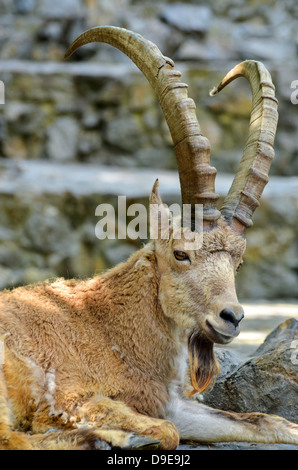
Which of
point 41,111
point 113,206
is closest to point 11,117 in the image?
point 41,111

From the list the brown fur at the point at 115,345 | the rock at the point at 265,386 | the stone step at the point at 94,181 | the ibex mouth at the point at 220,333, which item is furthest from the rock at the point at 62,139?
the ibex mouth at the point at 220,333

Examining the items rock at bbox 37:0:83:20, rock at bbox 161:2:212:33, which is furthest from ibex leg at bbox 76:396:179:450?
rock at bbox 161:2:212:33

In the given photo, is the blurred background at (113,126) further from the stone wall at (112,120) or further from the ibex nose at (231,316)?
the ibex nose at (231,316)

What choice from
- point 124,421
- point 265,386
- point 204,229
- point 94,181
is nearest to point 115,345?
point 124,421

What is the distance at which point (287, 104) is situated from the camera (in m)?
16.2

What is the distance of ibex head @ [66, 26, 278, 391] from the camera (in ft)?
15.5

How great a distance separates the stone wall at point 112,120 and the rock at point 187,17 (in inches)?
1.5

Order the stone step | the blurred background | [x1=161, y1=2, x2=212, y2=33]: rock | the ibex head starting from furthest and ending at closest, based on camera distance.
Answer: [x1=161, y1=2, x2=212, y2=33]: rock, the blurred background, the stone step, the ibex head

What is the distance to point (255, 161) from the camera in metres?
5.34

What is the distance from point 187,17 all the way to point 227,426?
52.5 feet

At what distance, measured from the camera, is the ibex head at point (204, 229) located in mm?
4723

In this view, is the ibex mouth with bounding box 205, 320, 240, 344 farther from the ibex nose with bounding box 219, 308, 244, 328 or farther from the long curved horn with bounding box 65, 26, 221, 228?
the long curved horn with bounding box 65, 26, 221, 228

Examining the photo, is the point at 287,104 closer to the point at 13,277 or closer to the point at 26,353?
the point at 13,277

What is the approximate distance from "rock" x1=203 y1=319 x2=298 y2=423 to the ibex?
392 millimetres
